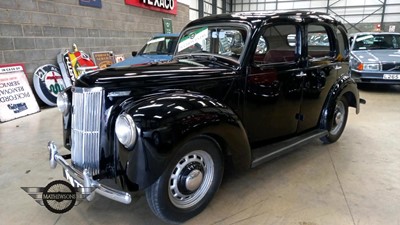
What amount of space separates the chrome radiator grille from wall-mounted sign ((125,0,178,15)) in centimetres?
690

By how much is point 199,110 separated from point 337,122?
7.73 ft

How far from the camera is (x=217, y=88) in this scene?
2186 millimetres

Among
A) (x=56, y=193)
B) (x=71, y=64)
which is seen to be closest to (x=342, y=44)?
(x=56, y=193)

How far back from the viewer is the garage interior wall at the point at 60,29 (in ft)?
16.3

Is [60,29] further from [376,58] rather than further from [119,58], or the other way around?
[376,58]

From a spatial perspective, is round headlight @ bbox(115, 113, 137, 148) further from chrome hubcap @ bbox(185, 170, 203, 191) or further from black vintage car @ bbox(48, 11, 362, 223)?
chrome hubcap @ bbox(185, 170, 203, 191)

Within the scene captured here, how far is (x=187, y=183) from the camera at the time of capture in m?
1.92

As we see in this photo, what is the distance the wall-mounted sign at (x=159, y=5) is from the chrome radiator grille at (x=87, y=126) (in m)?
6.90

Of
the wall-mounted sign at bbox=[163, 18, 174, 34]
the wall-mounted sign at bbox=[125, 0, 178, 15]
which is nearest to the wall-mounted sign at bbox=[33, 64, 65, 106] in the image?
the wall-mounted sign at bbox=[125, 0, 178, 15]

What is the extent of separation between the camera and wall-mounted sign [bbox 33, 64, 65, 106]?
5367mm

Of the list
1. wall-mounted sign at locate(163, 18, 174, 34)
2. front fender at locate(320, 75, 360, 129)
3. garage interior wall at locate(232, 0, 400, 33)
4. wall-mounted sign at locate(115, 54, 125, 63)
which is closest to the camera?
front fender at locate(320, 75, 360, 129)

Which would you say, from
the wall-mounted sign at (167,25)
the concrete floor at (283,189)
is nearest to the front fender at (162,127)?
the concrete floor at (283,189)

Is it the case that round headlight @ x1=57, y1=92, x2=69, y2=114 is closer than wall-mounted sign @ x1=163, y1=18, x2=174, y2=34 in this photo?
Yes

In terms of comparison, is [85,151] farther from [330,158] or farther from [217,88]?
[330,158]
